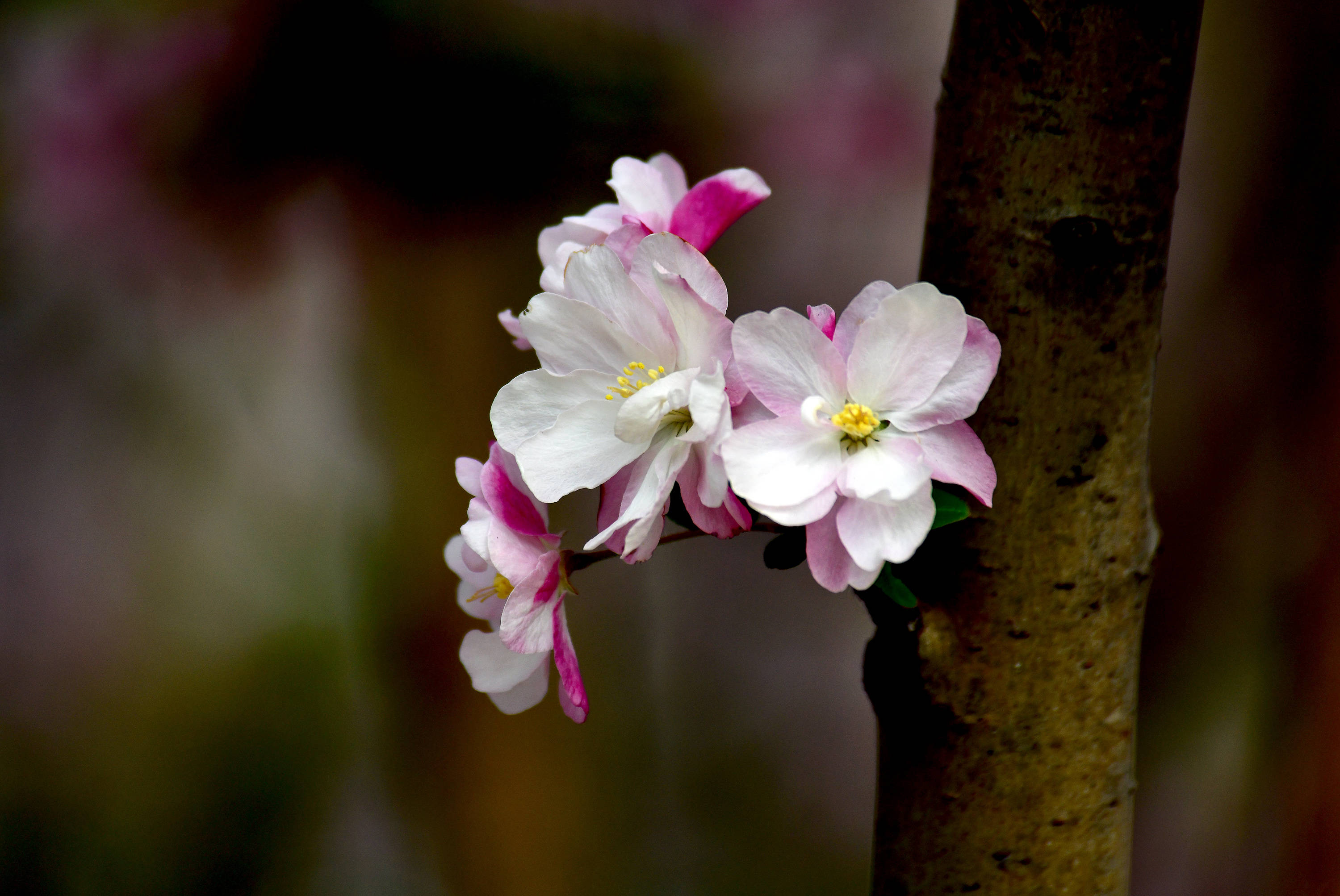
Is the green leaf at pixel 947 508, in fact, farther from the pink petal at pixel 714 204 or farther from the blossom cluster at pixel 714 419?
the pink petal at pixel 714 204

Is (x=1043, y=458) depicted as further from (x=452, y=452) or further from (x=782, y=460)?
(x=452, y=452)

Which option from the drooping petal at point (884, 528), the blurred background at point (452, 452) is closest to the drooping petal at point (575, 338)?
the drooping petal at point (884, 528)

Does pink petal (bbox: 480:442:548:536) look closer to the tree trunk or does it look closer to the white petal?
the white petal

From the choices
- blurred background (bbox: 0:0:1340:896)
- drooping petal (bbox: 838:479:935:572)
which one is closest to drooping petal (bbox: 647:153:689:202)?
Answer: drooping petal (bbox: 838:479:935:572)

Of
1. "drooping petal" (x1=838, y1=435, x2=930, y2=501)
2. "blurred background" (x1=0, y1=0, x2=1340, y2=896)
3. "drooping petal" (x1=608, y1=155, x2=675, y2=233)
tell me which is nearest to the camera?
"drooping petal" (x1=838, y1=435, x2=930, y2=501)

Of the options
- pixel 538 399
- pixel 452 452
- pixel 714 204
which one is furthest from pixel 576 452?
pixel 452 452
